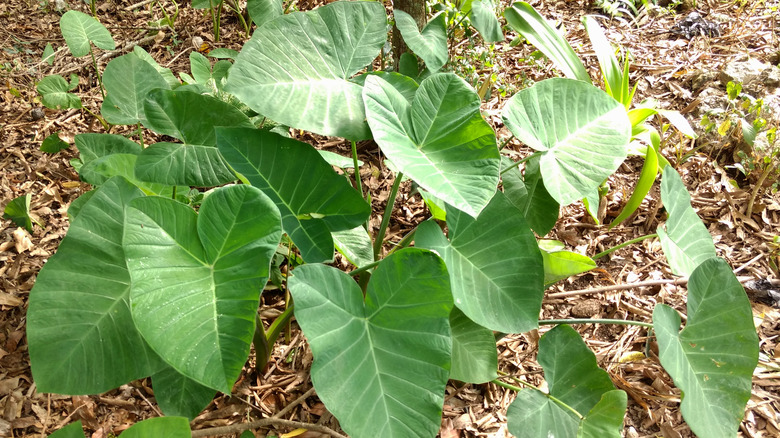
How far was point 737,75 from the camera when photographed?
7.54 ft

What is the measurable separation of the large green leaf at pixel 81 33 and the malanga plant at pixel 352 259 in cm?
49

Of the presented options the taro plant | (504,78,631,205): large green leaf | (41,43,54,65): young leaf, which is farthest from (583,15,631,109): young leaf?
→ (41,43,54,65): young leaf

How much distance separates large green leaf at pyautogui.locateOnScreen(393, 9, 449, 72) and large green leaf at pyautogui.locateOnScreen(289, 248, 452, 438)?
2.18ft

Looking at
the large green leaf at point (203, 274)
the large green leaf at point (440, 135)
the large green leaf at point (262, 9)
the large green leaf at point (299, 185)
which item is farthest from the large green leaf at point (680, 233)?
the large green leaf at point (262, 9)

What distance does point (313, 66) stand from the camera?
46.5 inches

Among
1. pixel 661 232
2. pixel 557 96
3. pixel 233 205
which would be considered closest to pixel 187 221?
pixel 233 205

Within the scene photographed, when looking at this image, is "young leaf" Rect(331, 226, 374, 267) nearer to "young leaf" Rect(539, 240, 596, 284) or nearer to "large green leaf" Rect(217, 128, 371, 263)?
"large green leaf" Rect(217, 128, 371, 263)

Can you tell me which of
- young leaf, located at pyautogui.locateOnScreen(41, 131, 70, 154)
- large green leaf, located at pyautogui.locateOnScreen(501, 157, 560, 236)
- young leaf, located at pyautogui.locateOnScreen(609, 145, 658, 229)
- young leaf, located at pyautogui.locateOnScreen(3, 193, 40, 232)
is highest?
young leaf, located at pyautogui.locateOnScreen(41, 131, 70, 154)

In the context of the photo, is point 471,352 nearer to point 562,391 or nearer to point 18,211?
point 562,391

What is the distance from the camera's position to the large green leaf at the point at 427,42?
4.66ft

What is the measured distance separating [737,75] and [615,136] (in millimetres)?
1452

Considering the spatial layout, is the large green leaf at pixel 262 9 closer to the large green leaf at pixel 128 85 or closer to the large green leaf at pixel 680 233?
the large green leaf at pixel 128 85

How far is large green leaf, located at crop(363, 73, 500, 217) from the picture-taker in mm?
994

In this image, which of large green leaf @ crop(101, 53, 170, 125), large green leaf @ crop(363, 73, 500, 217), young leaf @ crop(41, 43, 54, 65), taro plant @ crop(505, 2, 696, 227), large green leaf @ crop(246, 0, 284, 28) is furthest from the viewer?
young leaf @ crop(41, 43, 54, 65)
